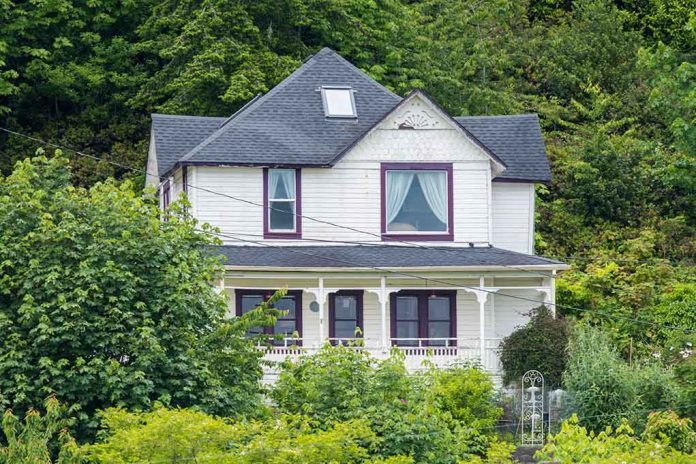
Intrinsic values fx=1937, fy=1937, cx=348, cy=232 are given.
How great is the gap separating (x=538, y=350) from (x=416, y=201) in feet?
17.8

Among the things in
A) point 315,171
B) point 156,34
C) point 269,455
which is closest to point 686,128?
point 315,171

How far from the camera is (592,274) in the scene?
45.8 meters

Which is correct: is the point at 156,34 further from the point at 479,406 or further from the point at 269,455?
the point at 269,455

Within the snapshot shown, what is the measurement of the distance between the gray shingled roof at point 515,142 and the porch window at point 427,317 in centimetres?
353

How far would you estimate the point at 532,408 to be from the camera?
125 feet

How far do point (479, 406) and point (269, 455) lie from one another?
10.2m

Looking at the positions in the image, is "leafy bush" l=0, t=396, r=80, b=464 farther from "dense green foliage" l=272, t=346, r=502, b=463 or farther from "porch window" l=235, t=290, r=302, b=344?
"porch window" l=235, t=290, r=302, b=344

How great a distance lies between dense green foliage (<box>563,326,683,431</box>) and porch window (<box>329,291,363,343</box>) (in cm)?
648

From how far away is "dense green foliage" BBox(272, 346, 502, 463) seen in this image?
32.2 m

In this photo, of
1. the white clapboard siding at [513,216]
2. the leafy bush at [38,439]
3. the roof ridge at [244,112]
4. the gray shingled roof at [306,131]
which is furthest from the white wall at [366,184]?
the leafy bush at [38,439]

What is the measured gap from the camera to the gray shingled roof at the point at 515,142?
148ft

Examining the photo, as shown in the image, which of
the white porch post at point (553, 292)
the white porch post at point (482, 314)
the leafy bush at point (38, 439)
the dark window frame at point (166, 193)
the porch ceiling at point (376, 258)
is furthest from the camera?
the dark window frame at point (166, 193)

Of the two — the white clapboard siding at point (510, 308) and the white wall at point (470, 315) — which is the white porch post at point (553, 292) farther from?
the white clapboard siding at point (510, 308)

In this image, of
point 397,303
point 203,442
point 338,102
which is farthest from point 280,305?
point 203,442
